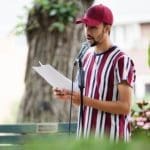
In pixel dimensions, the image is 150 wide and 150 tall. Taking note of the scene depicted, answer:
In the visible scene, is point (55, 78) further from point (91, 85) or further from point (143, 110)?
point (143, 110)

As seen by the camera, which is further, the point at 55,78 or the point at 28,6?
the point at 28,6

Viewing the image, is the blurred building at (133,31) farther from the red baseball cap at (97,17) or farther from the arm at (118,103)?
the arm at (118,103)

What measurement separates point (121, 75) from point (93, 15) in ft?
0.88

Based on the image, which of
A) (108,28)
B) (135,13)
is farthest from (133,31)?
(108,28)

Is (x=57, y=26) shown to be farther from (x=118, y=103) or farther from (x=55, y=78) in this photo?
(x=118, y=103)

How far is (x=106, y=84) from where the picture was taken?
97.6 inches

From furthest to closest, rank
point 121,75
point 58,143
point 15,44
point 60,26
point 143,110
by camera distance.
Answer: point 15,44 < point 60,26 < point 143,110 < point 121,75 < point 58,143

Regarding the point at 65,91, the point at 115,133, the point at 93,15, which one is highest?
the point at 93,15

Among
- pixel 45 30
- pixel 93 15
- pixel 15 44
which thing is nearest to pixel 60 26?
pixel 45 30

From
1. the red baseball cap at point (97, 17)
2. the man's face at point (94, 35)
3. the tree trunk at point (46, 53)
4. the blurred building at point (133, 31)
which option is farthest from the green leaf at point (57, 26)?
the blurred building at point (133, 31)

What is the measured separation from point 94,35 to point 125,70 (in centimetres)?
18

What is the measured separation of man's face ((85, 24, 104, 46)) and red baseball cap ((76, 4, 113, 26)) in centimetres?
2

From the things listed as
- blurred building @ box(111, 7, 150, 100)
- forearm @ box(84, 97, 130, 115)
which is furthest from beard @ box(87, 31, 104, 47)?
blurred building @ box(111, 7, 150, 100)

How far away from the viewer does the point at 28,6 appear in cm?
607
